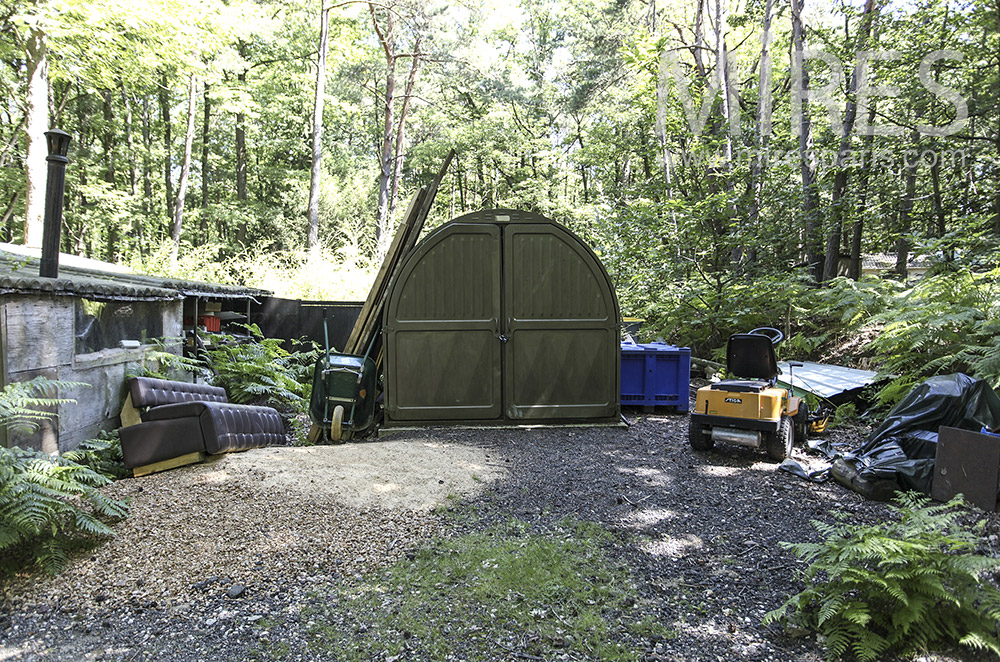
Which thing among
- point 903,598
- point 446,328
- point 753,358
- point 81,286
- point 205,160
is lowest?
point 903,598

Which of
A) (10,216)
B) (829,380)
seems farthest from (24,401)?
(10,216)

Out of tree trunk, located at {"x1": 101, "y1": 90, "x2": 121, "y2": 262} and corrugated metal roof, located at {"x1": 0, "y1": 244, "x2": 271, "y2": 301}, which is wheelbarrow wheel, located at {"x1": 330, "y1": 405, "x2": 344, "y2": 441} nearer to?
corrugated metal roof, located at {"x1": 0, "y1": 244, "x2": 271, "y2": 301}

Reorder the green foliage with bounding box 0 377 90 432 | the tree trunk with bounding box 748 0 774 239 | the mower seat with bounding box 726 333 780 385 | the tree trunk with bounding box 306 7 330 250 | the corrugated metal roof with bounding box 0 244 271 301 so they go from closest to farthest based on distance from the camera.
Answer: the green foliage with bounding box 0 377 90 432 < the corrugated metal roof with bounding box 0 244 271 301 < the mower seat with bounding box 726 333 780 385 < the tree trunk with bounding box 748 0 774 239 < the tree trunk with bounding box 306 7 330 250

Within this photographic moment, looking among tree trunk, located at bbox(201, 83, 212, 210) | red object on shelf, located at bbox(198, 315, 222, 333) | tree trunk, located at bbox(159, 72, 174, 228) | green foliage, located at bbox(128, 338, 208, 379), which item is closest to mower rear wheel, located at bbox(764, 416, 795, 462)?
green foliage, located at bbox(128, 338, 208, 379)

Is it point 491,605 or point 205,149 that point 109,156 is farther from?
point 491,605

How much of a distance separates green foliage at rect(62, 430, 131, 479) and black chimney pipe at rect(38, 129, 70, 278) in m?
1.65

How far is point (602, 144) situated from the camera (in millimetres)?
27156

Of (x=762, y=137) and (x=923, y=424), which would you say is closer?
(x=923, y=424)

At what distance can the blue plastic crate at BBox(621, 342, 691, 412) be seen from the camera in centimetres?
882

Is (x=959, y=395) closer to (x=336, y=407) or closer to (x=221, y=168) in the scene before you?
(x=336, y=407)

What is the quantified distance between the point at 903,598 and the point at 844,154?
484 inches

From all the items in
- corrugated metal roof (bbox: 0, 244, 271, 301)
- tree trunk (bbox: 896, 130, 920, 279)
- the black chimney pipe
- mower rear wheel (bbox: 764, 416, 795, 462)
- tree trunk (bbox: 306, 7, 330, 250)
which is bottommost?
mower rear wheel (bbox: 764, 416, 795, 462)

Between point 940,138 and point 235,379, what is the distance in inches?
479

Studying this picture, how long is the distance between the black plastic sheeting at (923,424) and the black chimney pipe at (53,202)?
7545 mm
